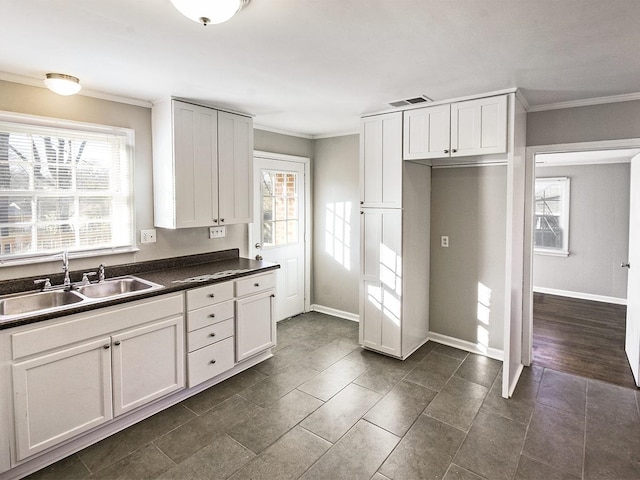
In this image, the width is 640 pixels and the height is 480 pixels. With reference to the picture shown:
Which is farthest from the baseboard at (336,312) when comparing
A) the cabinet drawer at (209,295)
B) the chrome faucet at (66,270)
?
the chrome faucet at (66,270)

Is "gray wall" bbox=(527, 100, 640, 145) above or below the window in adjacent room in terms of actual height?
above

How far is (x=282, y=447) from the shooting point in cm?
234

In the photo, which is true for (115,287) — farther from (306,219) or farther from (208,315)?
(306,219)

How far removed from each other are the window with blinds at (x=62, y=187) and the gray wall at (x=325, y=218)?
92.8 inches

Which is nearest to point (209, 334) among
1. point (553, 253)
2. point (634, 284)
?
point (634, 284)

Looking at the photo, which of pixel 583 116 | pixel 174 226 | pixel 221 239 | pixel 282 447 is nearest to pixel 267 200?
pixel 221 239

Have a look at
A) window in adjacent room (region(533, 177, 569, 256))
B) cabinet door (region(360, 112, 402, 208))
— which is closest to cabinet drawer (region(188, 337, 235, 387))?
cabinet door (region(360, 112, 402, 208))

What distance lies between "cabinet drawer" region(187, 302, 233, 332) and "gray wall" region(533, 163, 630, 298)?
5582mm

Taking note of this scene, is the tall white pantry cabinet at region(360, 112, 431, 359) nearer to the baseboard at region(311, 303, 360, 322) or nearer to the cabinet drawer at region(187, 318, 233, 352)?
the baseboard at region(311, 303, 360, 322)

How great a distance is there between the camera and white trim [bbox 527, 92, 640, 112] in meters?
2.88

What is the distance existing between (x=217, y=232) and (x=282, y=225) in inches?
39.7

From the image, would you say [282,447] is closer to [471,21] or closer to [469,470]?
[469,470]

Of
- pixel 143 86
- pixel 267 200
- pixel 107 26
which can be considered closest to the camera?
pixel 107 26

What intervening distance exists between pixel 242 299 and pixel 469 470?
2033mm
